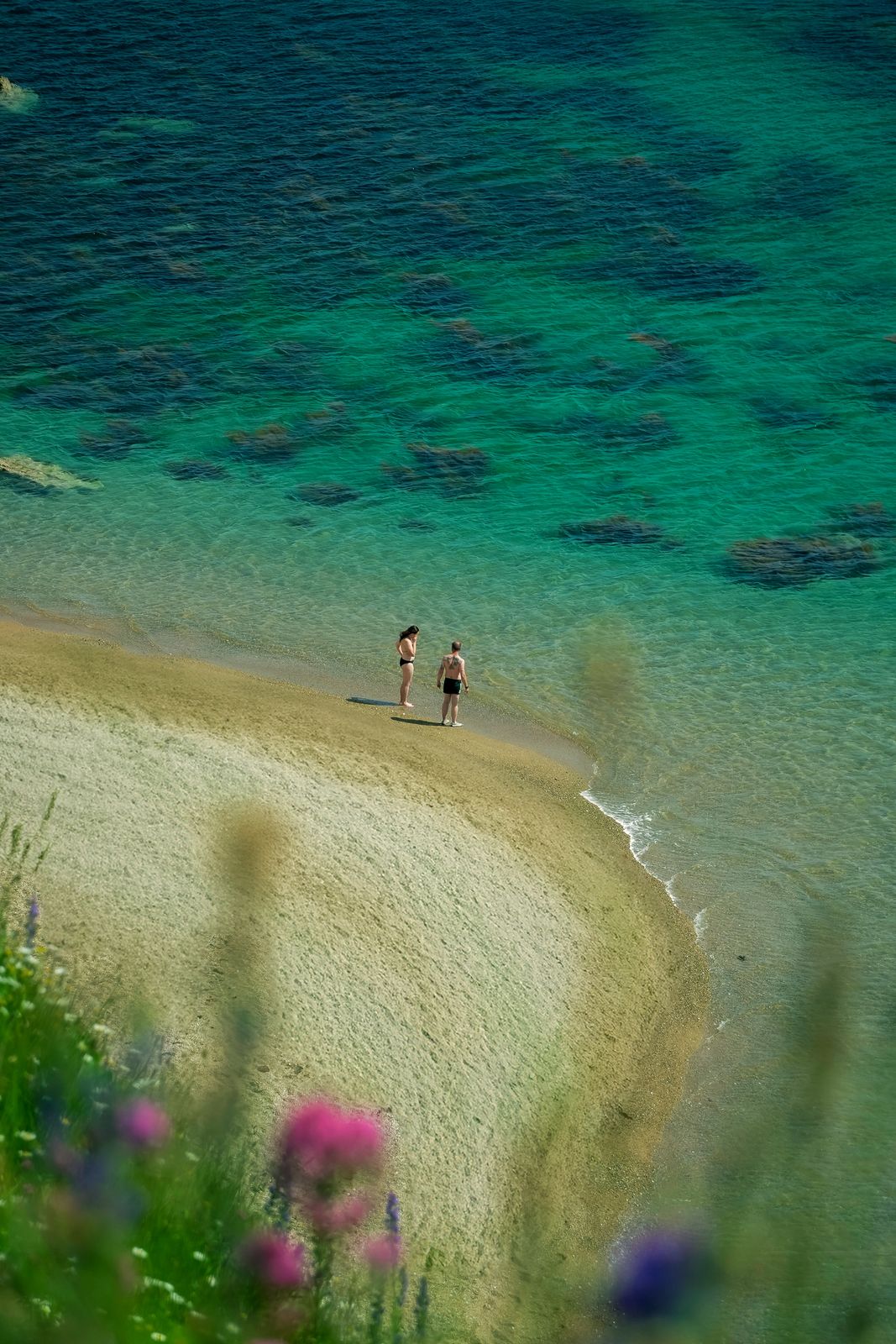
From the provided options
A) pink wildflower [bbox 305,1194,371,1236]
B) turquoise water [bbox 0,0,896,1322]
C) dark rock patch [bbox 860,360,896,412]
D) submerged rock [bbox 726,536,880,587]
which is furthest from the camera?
dark rock patch [bbox 860,360,896,412]

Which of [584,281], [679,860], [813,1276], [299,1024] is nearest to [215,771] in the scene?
[299,1024]

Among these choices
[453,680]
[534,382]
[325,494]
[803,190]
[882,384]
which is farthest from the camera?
[803,190]

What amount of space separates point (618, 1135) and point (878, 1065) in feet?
9.60

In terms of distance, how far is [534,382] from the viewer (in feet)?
142

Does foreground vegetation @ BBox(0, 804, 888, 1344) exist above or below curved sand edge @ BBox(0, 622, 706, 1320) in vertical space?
above

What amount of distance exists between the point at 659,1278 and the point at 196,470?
33.6 m

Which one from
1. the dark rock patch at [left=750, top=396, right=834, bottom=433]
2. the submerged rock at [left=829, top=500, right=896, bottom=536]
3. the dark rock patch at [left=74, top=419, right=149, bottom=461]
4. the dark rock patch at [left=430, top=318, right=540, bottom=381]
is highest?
the submerged rock at [left=829, top=500, right=896, bottom=536]

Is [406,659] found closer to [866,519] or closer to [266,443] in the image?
[866,519]

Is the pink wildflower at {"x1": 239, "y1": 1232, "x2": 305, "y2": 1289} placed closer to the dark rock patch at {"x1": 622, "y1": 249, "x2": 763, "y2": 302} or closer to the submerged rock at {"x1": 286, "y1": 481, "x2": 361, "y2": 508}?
the submerged rock at {"x1": 286, "y1": 481, "x2": 361, "y2": 508}

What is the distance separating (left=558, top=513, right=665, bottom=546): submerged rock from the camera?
32.3m

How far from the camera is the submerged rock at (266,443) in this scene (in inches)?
1470

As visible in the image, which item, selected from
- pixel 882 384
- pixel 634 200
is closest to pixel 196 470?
pixel 882 384

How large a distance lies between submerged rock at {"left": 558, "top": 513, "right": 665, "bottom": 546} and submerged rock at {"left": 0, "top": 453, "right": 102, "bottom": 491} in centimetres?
1148

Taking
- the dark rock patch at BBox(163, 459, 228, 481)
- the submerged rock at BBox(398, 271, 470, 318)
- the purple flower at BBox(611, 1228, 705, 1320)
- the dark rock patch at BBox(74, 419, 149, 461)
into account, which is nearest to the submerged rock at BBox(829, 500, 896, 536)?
the dark rock patch at BBox(163, 459, 228, 481)
